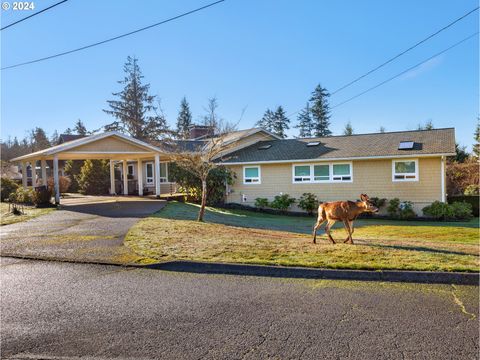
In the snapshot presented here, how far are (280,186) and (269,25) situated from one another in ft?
31.0

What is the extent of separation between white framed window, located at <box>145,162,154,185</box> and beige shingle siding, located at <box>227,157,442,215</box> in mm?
8720

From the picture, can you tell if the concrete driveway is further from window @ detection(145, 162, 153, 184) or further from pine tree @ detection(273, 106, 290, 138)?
pine tree @ detection(273, 106, 290, 138)

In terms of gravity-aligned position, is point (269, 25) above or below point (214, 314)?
above

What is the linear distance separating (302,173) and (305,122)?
36.5 meters

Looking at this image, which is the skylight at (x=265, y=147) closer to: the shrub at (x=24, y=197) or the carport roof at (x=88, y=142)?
the carport roof at (x=88, y=142)

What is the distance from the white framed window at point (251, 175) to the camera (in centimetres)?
2316

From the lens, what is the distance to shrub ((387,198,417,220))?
1925 centimetres

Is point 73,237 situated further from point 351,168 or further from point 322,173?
point 351,168

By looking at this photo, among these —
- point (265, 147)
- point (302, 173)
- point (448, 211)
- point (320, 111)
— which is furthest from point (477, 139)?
point (302, 173)

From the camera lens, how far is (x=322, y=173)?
21.7m

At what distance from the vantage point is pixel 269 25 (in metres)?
16.9

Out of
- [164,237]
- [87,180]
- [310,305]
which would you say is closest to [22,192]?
[87,180]

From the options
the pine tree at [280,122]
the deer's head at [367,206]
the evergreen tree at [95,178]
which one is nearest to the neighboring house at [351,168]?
the deer's head at [367,206]

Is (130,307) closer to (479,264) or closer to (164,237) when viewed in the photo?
(164,237)
